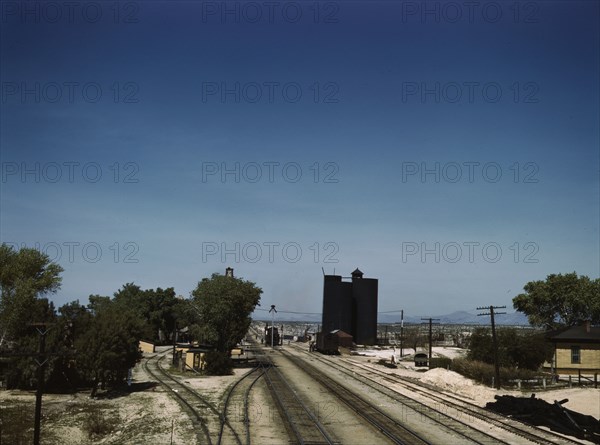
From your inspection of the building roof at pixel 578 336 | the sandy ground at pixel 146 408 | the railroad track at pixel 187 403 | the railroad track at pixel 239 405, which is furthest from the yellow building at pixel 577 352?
the railroad track at pixel 187 403

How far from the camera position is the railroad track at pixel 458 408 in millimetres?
21297

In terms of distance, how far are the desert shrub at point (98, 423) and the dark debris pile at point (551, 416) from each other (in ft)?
63.3

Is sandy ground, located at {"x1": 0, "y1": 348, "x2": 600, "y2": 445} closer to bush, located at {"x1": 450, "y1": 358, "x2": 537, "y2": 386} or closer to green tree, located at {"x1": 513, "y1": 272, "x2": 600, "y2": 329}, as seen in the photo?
bush, located at {"x1": 450, "y1": 358, "x2": 537, "y2": 386}

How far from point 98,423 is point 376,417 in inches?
501

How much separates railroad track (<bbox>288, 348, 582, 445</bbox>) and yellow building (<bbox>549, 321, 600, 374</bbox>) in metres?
16.0

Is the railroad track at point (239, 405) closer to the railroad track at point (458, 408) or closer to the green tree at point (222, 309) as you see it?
the green tree at point (222, 309)

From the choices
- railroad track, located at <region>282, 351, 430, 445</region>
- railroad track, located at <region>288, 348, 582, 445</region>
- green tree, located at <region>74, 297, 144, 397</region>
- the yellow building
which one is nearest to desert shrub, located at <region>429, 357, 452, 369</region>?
railroad track, located at <region>288, 348, 582, 445</region>

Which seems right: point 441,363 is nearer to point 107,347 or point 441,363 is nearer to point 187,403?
point 187,403

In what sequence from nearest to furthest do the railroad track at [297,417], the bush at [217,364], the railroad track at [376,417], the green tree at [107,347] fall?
the railroad track at [297,417] → the railroad track at [376,417] → the green tree at [107,347] → the bush at [217,364]

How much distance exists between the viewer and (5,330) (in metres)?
34.9

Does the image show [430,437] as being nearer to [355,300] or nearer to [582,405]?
[582,405]

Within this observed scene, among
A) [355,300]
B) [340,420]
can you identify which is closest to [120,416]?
[340,420]

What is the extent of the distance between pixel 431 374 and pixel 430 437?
21.5 m

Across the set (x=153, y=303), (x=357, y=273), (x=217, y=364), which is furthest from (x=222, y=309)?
(x=357, y=273)
